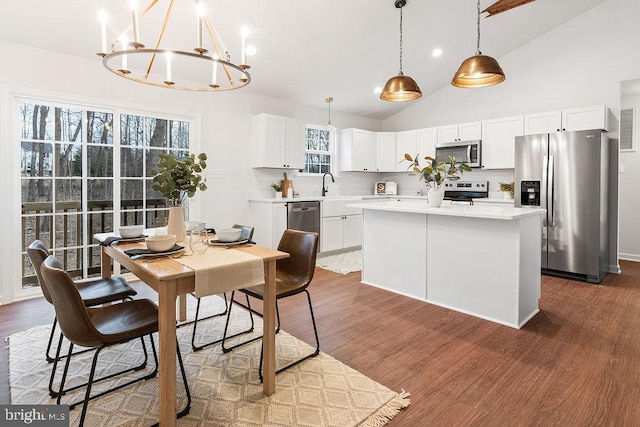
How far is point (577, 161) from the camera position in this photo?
4.15m

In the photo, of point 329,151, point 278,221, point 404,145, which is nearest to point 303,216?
point 278,221

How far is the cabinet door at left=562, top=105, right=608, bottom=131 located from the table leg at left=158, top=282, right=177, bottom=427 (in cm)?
509

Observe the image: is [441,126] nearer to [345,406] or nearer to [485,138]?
[485,138]

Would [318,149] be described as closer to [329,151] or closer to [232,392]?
[329,151]

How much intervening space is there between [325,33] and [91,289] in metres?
3.54

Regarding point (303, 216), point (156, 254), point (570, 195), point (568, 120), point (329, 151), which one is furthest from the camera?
point (329, 151)

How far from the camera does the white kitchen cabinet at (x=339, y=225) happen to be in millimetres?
5508

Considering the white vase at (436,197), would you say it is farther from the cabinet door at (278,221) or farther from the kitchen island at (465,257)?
the cabinet door at (278,221)

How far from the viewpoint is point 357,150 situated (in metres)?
6.33

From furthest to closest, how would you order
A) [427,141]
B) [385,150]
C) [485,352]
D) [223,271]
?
[385,150]
[427,141]
[485,352]
[223,271]

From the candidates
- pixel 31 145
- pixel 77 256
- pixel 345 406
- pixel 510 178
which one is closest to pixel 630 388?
pixel 345 406

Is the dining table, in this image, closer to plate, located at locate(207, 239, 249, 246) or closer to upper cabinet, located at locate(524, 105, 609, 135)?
plate, located at locate(207, 239, 249, 246)

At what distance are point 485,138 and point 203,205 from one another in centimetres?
427

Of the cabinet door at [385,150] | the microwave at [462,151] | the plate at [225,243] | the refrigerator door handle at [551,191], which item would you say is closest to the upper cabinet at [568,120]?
the refrigerator door handle at [551,191]
